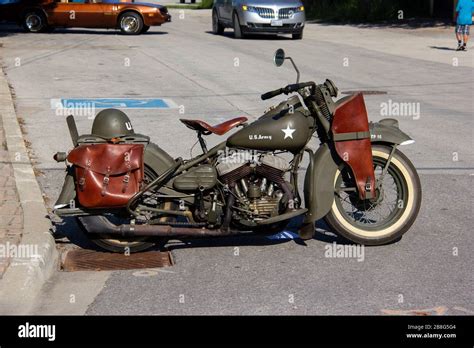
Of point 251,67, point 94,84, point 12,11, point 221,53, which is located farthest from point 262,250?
point 12,11

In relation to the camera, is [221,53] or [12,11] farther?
[12,11]

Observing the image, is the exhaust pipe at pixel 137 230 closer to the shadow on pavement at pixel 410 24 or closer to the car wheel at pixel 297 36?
the car wheel at pixel 297 36

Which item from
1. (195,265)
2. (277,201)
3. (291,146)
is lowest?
(195,265)

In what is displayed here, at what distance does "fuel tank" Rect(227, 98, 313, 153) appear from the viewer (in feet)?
22.6

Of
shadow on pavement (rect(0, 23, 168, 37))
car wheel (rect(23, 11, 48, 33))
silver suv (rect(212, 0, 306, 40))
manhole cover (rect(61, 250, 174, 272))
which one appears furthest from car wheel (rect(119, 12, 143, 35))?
manhole cover (rect(61, 250, 174, 272))

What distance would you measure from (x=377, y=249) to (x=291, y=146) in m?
1.12

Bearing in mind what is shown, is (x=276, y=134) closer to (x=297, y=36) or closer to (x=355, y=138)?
(x=355, y=138)

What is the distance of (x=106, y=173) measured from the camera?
6812 millimetres

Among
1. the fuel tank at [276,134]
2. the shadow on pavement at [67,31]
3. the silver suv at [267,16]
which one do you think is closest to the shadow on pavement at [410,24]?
the silver suv at [267,16]

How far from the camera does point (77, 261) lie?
22.9 feet

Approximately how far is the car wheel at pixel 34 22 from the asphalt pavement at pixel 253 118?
772 millimetres
